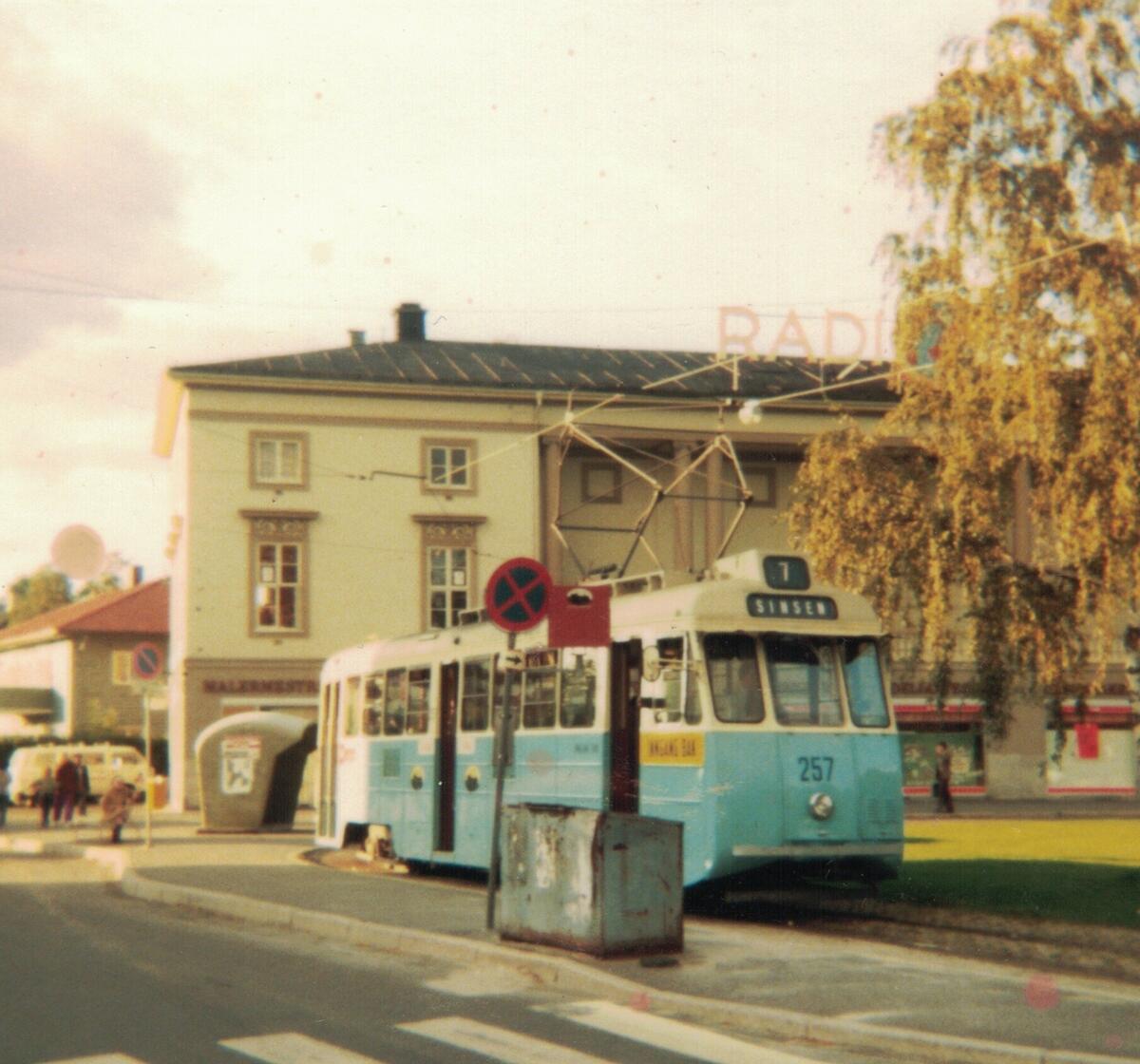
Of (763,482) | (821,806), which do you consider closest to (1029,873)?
(821,806)

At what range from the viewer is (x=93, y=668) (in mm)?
70688

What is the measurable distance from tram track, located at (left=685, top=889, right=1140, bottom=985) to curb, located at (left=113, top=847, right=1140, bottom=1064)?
3.35 meters

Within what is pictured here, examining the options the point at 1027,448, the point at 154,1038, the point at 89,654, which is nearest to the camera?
the point at 154,1038

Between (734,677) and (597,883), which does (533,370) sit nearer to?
(734,677)

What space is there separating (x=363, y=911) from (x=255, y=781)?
57.8ft

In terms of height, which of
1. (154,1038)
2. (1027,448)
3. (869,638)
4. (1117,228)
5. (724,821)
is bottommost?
(154,1038)

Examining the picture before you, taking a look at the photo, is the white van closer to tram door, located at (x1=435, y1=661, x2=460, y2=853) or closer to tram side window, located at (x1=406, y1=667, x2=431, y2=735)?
tram side window, located at (x1=406, y1=667, x2=431, y2=735)

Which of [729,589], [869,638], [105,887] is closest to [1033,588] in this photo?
[869,638]

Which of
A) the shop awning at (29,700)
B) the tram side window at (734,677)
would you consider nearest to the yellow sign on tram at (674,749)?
the tram side window at (734,677)

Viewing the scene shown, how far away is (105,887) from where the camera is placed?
20891mm

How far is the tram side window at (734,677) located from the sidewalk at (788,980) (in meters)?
1.79

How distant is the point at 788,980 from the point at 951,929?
14.4 ft

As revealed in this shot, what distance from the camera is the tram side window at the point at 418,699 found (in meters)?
21.5

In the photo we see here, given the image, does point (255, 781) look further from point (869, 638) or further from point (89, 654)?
point (89, 654)
